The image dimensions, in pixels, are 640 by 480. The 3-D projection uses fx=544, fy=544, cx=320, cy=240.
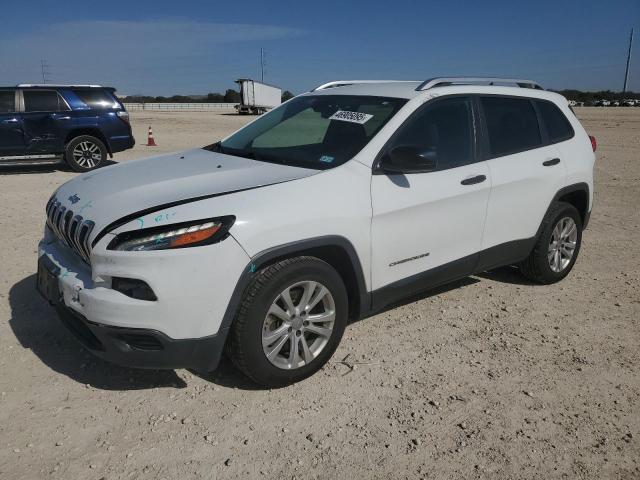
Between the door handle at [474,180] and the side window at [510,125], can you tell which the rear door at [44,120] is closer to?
the side window at [510,125]

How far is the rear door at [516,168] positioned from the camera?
4.11 m

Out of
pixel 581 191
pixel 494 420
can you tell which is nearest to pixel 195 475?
pixel 494 420

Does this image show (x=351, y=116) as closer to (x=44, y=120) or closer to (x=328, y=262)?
(x=328, y=262)

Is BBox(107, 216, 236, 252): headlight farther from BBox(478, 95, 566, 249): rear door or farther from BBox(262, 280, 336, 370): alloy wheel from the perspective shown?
BBox(478, 95, 566, 249): rear door

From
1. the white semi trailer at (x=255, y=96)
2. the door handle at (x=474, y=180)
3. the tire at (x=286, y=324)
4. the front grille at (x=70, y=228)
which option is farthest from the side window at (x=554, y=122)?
the white semi trailer at (x=255, y=96)

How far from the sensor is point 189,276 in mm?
2670

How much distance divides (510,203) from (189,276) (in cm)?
267

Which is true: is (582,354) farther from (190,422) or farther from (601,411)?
(190,422)

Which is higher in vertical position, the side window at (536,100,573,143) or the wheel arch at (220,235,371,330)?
the side window at (536,100,573,143)

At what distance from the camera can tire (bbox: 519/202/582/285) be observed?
4664mm

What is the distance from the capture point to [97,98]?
11.4 m

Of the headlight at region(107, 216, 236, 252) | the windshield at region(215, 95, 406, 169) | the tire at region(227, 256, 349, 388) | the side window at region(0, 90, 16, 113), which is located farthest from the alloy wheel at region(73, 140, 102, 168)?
the tire at region(227, 256, 349, 388)

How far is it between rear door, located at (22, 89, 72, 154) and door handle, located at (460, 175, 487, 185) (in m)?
9.68

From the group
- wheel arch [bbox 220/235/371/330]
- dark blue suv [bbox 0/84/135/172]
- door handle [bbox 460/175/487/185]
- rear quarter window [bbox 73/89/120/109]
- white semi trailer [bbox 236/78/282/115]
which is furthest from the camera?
white semi trailer [bbox 236/78/282/115]
